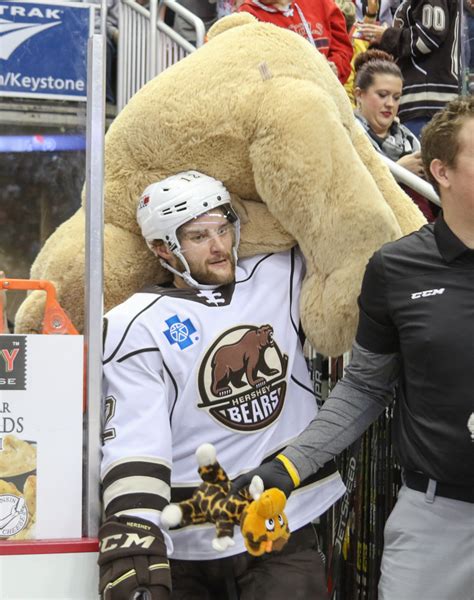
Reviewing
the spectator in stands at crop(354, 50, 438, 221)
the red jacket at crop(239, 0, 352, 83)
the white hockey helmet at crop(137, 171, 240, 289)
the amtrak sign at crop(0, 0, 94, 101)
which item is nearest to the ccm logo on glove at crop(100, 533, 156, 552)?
the white hockey helmet at crop(137, 171, 240, 289)

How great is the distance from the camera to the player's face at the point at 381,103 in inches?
173

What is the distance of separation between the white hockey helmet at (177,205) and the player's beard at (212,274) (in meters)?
0.01

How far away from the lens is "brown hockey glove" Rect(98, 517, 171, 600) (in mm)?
A: 2145

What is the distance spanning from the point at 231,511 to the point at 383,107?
8.76 feet

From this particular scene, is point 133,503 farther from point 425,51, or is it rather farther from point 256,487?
point 425,51

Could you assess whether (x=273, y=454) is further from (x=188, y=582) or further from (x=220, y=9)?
(x=220, y=9)

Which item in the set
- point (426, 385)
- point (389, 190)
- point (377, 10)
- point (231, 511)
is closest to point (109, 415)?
point (231, 511)

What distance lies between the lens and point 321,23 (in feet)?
15.3

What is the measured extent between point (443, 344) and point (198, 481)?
0.70 metres

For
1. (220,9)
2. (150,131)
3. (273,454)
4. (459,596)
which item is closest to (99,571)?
(273,454)

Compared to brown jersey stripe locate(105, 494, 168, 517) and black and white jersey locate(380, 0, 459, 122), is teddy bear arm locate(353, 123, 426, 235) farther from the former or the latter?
black and white jersey locate(380, 0, 459, 122)

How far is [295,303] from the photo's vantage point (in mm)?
2650

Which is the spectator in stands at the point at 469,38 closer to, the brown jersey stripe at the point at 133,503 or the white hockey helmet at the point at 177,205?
the white hockey helmet at the point at 177,205

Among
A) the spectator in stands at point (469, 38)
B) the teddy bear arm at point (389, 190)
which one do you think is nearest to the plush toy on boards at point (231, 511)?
the teddy bear arm at point (389, 190)
